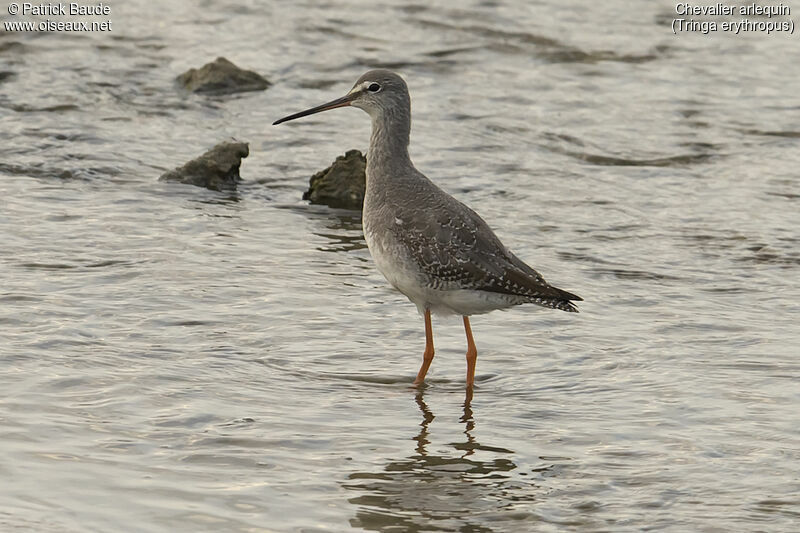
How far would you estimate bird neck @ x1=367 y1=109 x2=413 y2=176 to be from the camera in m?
9.75

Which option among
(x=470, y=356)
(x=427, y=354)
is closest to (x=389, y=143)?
(x=427, y=354)

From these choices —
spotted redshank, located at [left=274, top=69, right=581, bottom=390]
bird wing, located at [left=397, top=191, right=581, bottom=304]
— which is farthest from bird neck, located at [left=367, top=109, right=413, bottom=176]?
bird wing, located at [left=397, top=191, right=581, bottom=304]

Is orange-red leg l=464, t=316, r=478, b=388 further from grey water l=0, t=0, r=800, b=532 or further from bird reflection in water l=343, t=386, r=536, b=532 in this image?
bird reflection in water l=343, t=386, r=536, b=532

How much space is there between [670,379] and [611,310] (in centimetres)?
170

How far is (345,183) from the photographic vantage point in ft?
43.4

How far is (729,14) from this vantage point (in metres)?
22.9

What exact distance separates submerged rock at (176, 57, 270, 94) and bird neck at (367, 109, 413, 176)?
25.6ft

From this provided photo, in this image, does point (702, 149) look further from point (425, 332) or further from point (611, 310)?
point (425, 332)

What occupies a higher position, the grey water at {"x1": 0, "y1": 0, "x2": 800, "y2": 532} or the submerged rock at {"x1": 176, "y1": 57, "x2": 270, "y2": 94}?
the submerged rock at {"x1": 176, "y1": 57, "x2": 270, "y2": 94}

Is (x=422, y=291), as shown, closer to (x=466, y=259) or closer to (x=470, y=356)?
(x=466, y=259)

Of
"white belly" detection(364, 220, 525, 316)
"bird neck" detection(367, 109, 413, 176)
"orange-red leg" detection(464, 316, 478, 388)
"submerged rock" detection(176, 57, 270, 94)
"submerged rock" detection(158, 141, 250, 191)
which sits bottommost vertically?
"orange-red leg" detection(464, 316, 478, 388)

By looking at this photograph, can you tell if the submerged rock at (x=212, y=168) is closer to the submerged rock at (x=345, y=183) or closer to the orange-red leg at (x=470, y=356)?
the submerged rock at (x=345, y=183)

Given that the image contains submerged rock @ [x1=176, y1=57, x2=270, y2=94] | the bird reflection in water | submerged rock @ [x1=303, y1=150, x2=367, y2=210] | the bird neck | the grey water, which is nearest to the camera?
the bird reflection in water

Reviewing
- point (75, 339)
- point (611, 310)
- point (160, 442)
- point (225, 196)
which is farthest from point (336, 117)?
point (160, 442)
